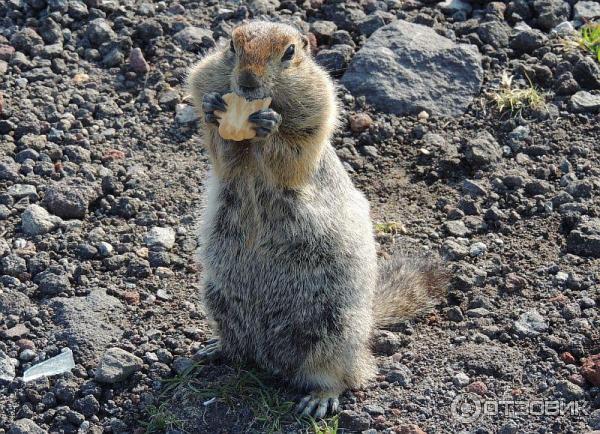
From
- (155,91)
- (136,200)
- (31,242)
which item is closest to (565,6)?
(155,91)

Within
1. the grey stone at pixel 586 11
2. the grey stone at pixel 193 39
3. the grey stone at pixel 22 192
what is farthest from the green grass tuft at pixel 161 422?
the grey stone at pixel 586 11

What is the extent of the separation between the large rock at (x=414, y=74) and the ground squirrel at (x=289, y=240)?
188cm

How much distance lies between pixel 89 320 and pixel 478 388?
2.13 m

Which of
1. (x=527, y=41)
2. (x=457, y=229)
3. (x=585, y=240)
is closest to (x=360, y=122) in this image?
(x=457, y=229)

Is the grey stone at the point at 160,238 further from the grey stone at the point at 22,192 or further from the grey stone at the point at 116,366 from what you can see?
the grey stone at the point at 116,366

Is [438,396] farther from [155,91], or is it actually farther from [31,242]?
[155,91]

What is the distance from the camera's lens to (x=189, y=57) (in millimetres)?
7719

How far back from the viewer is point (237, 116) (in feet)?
16.8

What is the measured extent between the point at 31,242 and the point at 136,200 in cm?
72

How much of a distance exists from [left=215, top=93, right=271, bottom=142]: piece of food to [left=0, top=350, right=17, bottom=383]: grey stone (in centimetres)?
168

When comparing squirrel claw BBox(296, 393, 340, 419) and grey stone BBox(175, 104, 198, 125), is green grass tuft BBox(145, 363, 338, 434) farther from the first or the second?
grey stone BBox(175, 104, 198, 125)

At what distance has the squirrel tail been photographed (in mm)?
6109

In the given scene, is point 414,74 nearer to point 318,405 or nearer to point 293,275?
point 293,275

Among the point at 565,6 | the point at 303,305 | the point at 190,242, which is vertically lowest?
the point at 190,242
